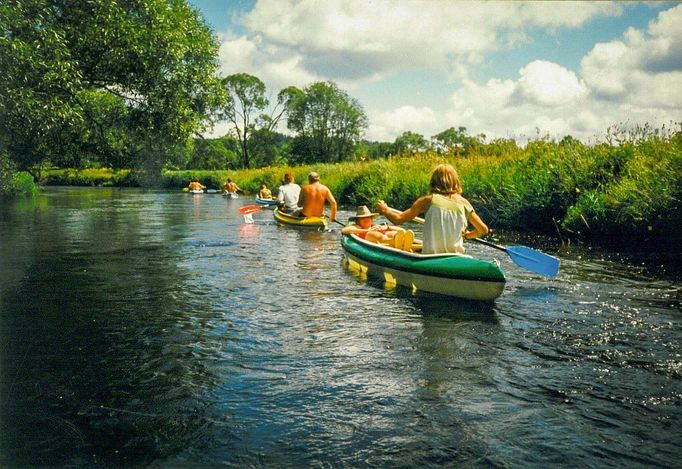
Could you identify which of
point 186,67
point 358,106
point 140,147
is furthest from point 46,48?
point 358,106

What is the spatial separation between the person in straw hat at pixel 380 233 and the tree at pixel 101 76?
6.71 metres

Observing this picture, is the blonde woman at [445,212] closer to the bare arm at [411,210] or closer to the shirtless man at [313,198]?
the bare arm at [411,210]

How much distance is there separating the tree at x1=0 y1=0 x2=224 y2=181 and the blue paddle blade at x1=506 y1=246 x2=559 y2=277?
9.28m

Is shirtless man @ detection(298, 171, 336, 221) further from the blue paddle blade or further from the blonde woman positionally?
the blonde woman

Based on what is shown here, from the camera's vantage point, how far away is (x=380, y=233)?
9.15 metres

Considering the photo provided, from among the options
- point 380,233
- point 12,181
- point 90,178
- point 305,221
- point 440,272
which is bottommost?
point 440,272

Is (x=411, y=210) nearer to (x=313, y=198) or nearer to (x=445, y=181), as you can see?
(x=445, y=181)

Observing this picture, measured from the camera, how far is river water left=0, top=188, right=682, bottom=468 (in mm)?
3164

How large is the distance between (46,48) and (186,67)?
5.56m

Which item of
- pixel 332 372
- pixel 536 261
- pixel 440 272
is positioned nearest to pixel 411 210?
pixel 440 272

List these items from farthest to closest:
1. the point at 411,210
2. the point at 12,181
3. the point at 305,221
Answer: the point at 12,181
the point at 305,221
the point at 411,210

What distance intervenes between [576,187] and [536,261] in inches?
225

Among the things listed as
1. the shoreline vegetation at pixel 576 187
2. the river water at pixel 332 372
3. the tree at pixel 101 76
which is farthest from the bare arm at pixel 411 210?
the tree at pixel 101 76

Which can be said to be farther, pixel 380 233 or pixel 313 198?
pixel 313 198
